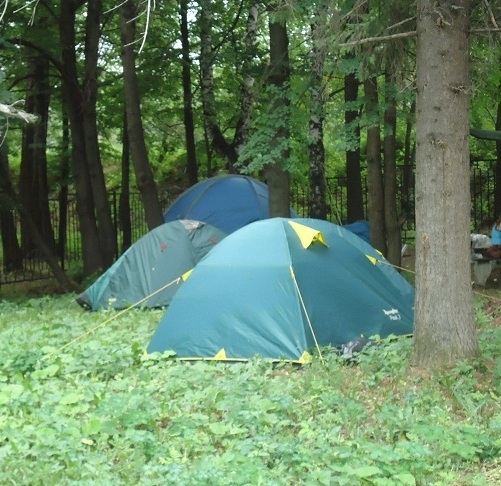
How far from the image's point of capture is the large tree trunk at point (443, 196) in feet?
21.7

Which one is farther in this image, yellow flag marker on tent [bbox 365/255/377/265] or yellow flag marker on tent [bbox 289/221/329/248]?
yellow flag marker on tent [bbox 365/255/377/265]

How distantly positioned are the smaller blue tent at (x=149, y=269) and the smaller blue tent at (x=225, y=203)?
284cm

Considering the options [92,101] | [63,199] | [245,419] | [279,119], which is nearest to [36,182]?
[63,199]

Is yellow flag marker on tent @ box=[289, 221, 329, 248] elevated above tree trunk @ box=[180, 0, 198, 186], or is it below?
below

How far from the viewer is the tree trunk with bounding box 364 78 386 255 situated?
36.7ft

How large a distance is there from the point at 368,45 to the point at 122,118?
11.4 metres

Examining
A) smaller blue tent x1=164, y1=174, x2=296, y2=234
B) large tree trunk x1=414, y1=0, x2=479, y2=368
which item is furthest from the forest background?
smaller blue tent x1=164, y1=174, x2=296, y2=234

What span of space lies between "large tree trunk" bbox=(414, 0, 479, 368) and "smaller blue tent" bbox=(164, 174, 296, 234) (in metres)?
8.22

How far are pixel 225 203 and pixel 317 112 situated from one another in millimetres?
4109

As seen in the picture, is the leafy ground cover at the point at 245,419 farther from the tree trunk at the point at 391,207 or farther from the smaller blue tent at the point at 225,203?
the smaller blue tent at the point at 225,203

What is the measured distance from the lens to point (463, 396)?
240 inches

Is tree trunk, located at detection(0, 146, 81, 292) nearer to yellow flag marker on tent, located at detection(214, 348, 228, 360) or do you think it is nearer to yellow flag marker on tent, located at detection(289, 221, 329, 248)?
yellow flag marker on tent, located at detection(289, 221, 329, 248)

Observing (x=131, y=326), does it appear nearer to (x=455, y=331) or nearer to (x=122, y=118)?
(x=455, y=331)

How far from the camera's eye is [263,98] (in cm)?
1470
